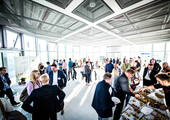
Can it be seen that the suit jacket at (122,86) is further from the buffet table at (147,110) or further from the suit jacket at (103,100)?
the suit jacket at (103,100)

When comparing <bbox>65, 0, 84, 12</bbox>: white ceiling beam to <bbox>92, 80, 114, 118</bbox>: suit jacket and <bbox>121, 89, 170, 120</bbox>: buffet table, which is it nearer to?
<bbox>92, 80, 114, 118</bbox>: suit jacket

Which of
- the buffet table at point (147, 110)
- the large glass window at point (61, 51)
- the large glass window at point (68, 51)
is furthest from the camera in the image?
the large glass window at point (68, 51)

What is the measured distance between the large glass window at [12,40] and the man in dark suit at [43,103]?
498cm

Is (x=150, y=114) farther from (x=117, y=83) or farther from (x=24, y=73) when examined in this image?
(x=24, y=73)

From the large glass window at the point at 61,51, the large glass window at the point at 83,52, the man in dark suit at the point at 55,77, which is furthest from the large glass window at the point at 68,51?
the man in dark suit at the point at 55,77

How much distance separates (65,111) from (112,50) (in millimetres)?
13078

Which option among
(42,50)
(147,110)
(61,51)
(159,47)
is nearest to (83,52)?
(61,51)

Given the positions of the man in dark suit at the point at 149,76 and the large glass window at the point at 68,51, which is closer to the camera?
the man in dark suit at the point at 149,76

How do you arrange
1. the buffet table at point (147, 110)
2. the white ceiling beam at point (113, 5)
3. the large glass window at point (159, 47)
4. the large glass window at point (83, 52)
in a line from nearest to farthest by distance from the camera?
1. the buffet table at point (147, 110)
2. the white ceiling beam at point (113, 5)
3. the large glass window at point (159, 47)
4. the large glass window at point (83, 52)

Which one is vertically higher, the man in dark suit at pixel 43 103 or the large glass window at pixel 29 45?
the large glass window at pixel 29 45

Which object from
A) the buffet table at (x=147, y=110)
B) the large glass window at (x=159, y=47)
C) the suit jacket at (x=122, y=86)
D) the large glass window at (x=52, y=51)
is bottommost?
the buffet table at (x=147, y=110)

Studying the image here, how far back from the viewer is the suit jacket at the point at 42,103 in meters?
1.16

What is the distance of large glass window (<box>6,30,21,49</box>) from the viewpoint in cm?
421

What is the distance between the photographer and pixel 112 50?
43.6 feet
